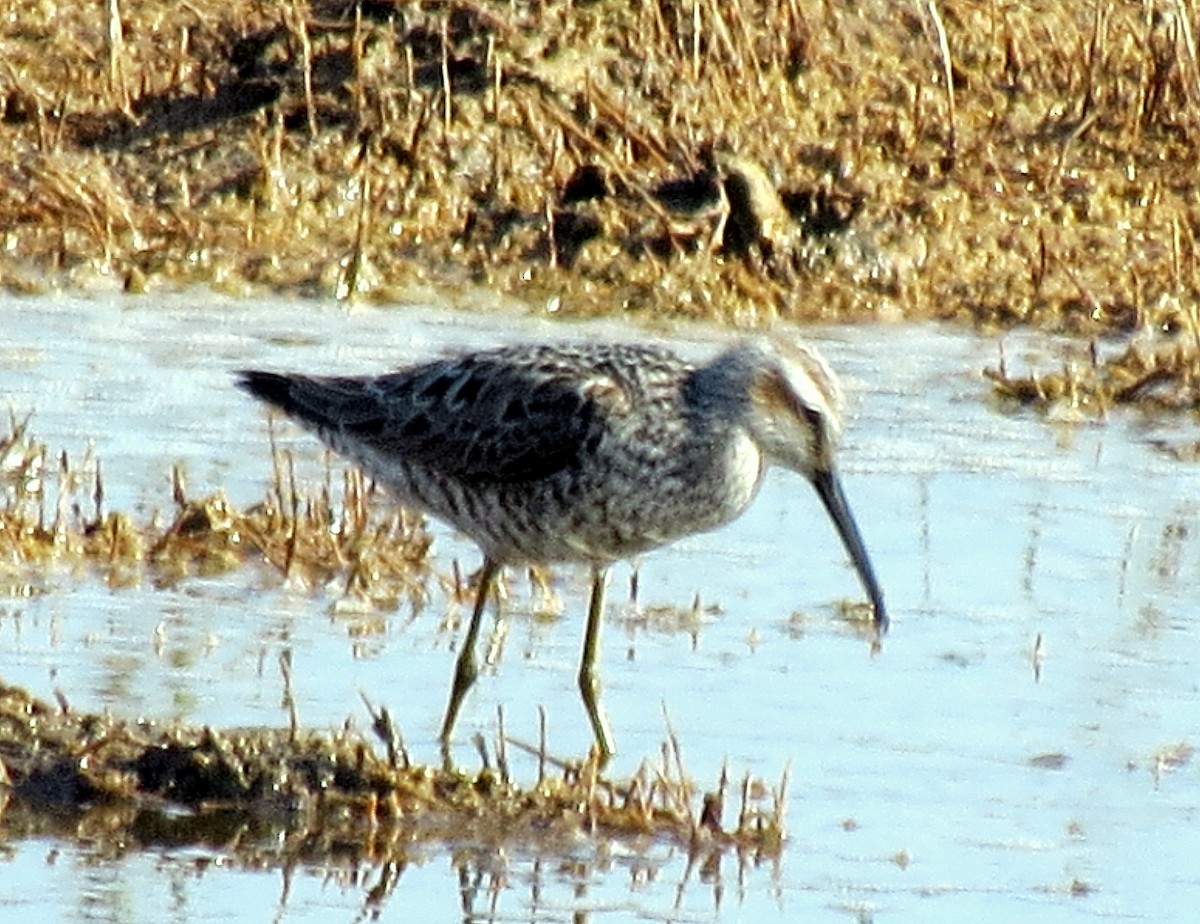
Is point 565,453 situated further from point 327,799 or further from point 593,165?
point 593,165

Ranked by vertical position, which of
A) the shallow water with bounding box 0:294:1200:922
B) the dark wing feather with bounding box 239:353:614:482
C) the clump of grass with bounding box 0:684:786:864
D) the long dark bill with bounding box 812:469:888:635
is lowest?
the shallow water with bounding box 0:294:1200:922

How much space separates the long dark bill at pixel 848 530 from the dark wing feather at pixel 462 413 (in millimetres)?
648

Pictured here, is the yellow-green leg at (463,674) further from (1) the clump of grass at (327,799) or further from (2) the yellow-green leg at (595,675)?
(1) the clump of grass at (327,799)

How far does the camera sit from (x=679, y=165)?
13.0 meters

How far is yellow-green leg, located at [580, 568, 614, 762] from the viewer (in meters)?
8.13

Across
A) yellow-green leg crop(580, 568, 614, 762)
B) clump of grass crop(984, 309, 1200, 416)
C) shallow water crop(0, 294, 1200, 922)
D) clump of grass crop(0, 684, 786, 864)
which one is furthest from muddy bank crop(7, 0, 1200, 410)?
clump of grass crop(0, 684, 786, 864)

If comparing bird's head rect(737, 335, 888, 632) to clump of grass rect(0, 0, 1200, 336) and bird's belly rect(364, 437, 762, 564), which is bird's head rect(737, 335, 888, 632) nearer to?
bird's belly rect(364, 437, 762, 564)

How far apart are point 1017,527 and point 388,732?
11.3ft

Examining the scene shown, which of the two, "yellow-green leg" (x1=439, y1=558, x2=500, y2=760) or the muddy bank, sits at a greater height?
the muddy bank

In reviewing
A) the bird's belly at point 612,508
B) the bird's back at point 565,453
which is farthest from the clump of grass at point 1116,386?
the bird's belly at point 612,508

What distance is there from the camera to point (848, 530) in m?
8.60

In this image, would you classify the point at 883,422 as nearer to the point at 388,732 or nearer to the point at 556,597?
the point at 556,597

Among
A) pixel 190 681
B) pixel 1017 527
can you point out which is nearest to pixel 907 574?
pixel 1017 527

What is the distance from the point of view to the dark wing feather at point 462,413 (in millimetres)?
8344
